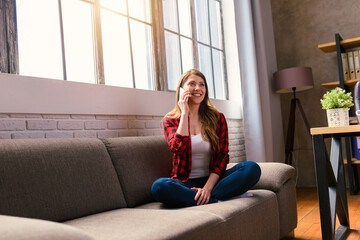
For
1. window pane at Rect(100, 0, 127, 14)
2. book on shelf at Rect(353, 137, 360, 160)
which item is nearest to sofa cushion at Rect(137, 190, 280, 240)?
window pane at Rect(100, 0, 127, 14)

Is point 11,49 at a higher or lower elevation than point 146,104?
higher

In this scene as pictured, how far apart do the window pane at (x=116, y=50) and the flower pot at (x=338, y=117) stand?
1.51 m

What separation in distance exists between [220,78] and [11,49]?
8.32ft

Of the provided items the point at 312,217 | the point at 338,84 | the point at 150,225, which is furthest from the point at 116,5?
the point at 338,84

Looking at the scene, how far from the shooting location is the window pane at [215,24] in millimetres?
4098

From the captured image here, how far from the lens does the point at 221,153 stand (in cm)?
222

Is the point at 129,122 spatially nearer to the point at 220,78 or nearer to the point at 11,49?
the point at 11,49

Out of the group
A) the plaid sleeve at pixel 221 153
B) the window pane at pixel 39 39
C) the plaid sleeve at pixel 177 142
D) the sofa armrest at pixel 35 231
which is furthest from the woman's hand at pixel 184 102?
the sofa armrest at pixel 35 231

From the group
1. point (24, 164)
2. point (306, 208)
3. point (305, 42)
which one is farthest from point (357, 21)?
point (24, 164)

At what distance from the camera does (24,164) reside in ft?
4.97

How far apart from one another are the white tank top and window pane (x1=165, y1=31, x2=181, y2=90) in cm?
116

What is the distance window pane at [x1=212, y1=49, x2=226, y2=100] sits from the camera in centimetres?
405

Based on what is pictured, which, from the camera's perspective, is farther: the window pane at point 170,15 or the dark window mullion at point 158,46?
the window pane at point 170,15

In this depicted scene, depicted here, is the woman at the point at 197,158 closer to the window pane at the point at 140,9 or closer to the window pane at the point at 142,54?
the window pane at the point at 142,54
